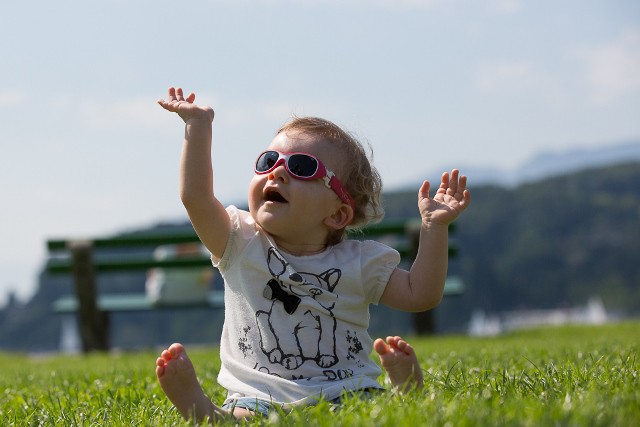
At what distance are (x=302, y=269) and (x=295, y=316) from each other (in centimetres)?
16

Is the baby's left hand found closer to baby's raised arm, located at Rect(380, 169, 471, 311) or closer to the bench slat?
baby's raised arm, located at Rect(380, 169, 471, 311)

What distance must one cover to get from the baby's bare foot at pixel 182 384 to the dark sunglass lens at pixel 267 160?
28.1 inches

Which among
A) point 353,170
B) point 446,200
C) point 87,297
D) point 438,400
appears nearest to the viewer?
point 438,400

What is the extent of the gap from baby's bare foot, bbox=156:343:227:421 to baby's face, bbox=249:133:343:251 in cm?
59

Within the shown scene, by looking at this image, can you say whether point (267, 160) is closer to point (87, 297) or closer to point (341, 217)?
point (341, 217)

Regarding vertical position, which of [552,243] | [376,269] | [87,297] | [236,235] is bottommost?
[552,243]

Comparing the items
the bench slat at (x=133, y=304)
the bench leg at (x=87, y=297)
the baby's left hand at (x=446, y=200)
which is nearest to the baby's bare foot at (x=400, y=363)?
the baby's left hand at (x=446, y=200)

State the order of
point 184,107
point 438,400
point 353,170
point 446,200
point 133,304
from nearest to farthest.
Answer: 1. point 438,400
2. point 184,107
3. point 446,200
4. point 353,170
5. point 133,304

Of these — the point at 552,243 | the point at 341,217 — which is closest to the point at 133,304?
the point at 341,217

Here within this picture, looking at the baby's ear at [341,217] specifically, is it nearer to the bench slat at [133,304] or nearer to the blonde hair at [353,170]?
the blonde hair at [353,170]

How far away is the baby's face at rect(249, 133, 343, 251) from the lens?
120 inches

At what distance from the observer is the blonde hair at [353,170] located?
321 cm

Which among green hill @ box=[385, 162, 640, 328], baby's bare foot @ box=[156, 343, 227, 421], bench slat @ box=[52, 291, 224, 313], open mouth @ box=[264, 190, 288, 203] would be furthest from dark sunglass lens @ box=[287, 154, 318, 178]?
green hill @ box=[385, 162, 640, 328]

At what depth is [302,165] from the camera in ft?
10.0
